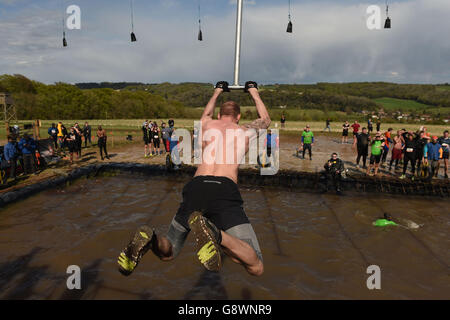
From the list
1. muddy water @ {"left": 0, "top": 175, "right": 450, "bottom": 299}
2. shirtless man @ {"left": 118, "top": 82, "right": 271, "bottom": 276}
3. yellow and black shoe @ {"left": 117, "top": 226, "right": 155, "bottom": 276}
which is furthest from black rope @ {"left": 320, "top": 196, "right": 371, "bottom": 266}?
yellow and black shoe @ {"left": 117, "top": 226, "right": 155, "bottom": 276}

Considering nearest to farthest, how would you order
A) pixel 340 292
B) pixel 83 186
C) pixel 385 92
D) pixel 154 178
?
pixel 340 292, pixel 83 186, pixel 154 178, pixel 385 92

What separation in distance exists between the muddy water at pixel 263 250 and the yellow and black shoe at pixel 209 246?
2417mm

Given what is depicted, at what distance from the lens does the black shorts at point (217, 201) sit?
3.03 meters

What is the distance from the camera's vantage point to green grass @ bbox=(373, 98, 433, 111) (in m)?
83.2

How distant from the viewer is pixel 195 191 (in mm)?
3123

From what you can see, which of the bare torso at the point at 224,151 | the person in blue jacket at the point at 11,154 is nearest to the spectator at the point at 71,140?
the person in blue jacket at the point at 11,154

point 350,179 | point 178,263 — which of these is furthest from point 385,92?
point 178,263

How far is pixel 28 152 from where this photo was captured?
11.8m

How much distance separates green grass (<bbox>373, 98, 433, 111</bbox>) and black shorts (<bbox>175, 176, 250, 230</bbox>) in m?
91.3

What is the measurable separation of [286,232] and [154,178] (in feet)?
23.1

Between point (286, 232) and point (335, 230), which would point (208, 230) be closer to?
point (286, 232)

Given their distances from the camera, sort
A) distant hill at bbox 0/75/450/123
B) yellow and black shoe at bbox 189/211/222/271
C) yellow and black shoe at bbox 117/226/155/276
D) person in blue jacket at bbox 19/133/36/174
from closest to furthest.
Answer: yellow and black shoe at bbox 189/211/222/271
yellow and black shoe at bbox 117/226/155/276
person in blue jacket at bbox 19/133/36/174
distant hill at bbox 0/75/450/123

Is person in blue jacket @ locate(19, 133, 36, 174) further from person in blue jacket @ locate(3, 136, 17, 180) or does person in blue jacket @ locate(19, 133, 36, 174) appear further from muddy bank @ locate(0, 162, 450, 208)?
muddy bank @ locate(0, 162, 450, 208)

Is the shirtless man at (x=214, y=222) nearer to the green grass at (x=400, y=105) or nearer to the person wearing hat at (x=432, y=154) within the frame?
→ the person wearing hat at (x=432, y=154)
